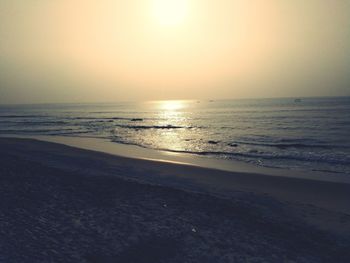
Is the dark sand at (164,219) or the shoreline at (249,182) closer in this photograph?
the dark sand at (164,219)

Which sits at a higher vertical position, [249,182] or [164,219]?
[164,219]

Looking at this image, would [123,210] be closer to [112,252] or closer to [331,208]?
[112,252]

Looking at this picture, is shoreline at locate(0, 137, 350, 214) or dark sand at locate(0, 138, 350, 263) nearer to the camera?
dark sand at locate(0, 138, 350, 263)

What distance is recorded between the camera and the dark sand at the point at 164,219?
7.27m

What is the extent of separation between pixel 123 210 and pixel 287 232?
14.3 feet

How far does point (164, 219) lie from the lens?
938 cm

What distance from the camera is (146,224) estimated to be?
29.3 ft

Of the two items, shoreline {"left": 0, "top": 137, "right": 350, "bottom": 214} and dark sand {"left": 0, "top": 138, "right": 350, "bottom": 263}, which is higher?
dark sand {"left": 0, "top": 138, "right": 350, "bottom": 263}

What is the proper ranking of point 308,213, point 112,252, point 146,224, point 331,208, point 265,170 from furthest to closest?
1. point 265,170
2. point 331,208
3. point 308,213
4. point 146,224
5. point 112,252

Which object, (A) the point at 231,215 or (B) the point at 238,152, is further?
(B) the point at 238,152

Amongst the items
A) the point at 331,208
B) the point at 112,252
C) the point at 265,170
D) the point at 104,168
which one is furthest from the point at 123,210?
the point at 265,170

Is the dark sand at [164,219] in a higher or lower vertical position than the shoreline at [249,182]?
higher

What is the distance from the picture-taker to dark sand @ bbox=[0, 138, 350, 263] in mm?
7270

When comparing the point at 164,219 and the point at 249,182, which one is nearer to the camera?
the point at 164,219
